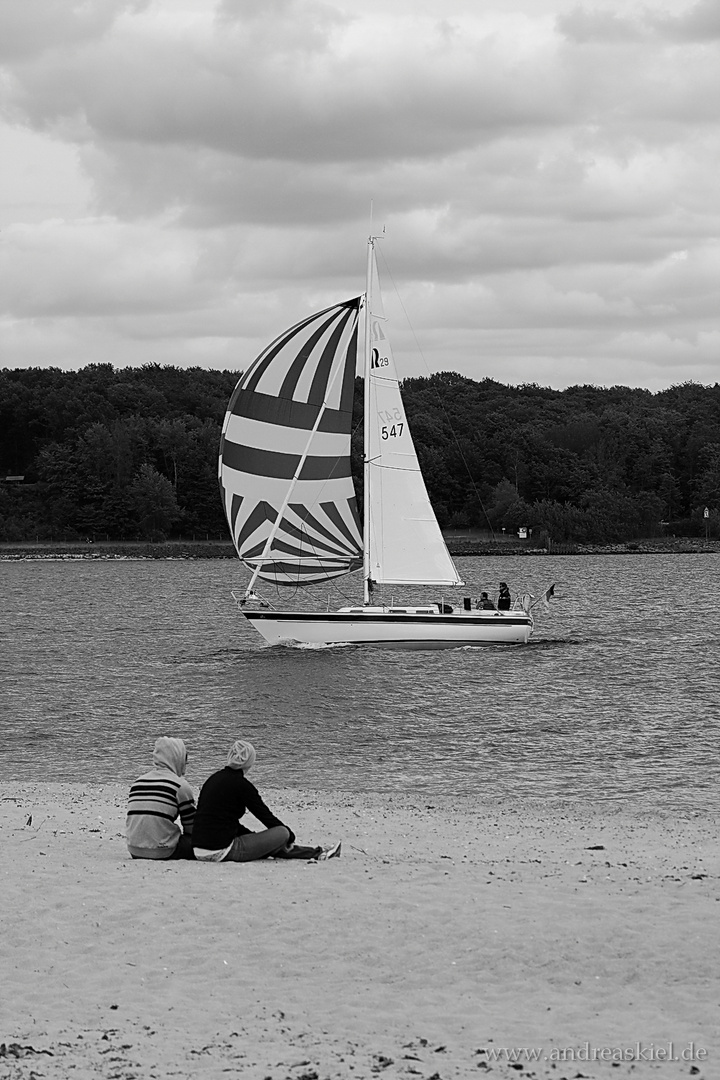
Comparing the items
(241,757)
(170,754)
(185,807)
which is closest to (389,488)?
(185,807)

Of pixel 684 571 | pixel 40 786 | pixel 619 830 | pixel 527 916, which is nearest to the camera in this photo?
pixel 527 916

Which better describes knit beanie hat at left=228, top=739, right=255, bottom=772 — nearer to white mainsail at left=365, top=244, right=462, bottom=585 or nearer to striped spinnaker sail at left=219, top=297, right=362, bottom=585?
striped spinnaker sail at left=219, top=297, right=362, bottom=585

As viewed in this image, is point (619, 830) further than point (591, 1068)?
Yes

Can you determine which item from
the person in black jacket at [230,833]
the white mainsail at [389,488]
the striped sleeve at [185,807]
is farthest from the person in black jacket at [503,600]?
the person in black jacket at [230,833]

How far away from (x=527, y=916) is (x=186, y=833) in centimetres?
326

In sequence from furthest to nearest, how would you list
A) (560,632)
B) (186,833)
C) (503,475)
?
1. (503,475)
2. (560,632)
3. (186,833)

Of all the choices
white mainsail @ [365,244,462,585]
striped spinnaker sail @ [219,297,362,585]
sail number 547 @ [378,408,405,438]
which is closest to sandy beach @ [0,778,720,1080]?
striped spinnaker sail @ [219,297,362,585]

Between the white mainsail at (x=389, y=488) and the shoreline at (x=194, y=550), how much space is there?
99.5 metres

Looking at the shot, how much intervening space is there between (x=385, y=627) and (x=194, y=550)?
106081 millimetres

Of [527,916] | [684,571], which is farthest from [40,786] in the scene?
[684,571]

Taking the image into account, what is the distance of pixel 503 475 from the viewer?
508 feet

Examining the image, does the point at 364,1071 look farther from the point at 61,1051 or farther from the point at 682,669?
the point at 682,669

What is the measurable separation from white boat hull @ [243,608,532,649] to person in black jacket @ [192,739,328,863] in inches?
805

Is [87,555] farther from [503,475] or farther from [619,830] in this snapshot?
[619,830]
